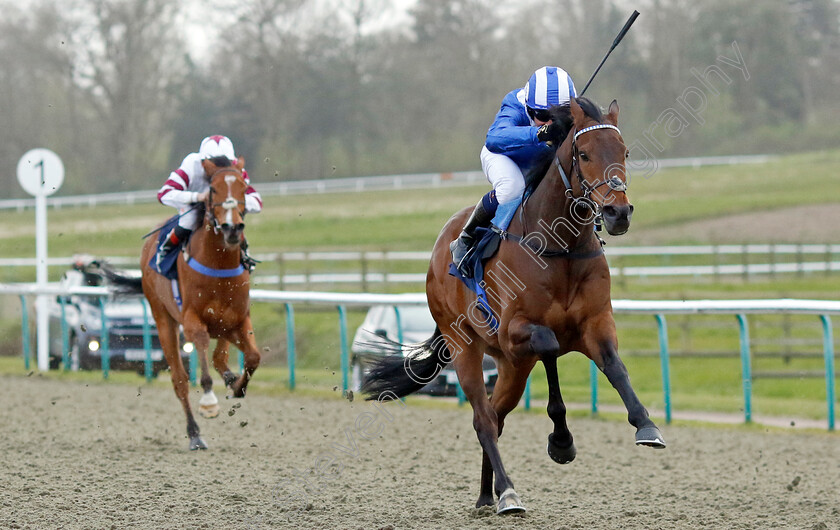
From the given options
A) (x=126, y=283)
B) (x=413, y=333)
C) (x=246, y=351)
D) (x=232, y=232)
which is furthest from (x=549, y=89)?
(x=413, y=333)

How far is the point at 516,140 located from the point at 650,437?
1.46m

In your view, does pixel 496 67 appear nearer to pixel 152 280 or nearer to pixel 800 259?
pixel 800 259

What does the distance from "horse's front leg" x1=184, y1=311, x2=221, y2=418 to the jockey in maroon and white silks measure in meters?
0.51

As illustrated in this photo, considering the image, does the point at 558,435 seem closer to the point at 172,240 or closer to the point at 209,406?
the point at 209,406

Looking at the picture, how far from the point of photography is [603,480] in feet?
20.1

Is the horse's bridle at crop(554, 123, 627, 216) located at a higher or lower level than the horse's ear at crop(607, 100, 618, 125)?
lower

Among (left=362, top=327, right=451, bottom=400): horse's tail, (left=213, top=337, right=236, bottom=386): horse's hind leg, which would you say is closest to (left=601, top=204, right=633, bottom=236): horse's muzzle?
(left=362, top=327, right=451, bottom=400): horse's tail

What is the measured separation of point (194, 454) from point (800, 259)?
44.8 feet

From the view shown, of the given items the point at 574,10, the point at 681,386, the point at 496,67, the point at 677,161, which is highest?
the point at 574,10

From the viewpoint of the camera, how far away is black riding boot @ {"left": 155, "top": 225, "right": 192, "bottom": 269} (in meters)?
7.10

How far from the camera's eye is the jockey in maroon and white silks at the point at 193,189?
6.84m

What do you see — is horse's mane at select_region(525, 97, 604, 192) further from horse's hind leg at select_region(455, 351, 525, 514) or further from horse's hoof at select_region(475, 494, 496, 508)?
horse's hoof at select_region(475, 494, 496, 508)

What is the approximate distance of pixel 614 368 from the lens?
4.23 meters

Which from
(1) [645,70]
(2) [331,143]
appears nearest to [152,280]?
(2) [331,143]
